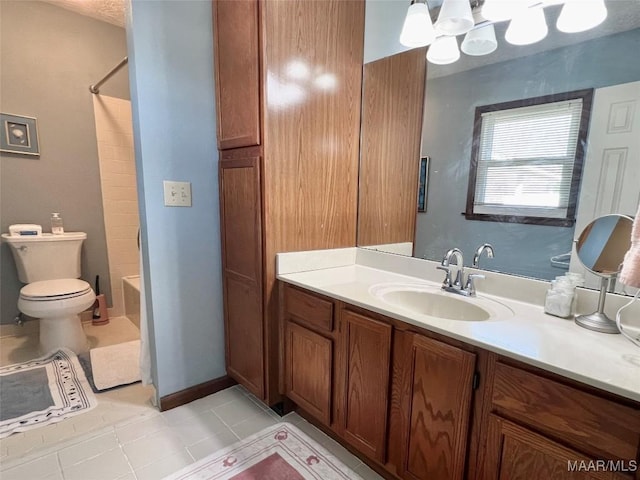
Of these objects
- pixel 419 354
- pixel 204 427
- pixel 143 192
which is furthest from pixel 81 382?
pixel 419 354

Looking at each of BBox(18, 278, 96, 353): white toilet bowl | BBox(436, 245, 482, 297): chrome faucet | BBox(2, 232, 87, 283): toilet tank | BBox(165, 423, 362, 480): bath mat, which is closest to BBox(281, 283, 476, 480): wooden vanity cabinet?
BBox(165, 423, 362, 480): bath mat

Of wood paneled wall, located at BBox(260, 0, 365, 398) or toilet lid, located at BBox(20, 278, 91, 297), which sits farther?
toilet lid, located at BBox(20, 278, 91, 297)

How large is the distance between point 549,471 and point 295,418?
1.16m

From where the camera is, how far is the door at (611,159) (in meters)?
1.01

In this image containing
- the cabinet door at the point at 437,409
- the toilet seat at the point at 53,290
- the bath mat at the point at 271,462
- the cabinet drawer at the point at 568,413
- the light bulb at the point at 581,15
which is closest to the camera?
the cabinet drawer at the point at 568,413

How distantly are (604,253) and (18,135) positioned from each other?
3506 mm

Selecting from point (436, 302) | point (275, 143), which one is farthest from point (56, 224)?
point (436, 302)

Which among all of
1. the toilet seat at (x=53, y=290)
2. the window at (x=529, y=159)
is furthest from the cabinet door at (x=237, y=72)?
the toilet seat at (x=53, y=290)

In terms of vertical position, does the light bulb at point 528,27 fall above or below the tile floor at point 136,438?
above

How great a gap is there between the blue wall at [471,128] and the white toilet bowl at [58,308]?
2273 millimetres

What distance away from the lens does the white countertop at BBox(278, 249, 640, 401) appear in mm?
697

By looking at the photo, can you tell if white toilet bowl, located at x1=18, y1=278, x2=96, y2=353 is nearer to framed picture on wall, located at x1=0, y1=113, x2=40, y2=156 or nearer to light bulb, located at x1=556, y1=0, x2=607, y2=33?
framed picture on wall, located at x1=0, y1=113, x2=40, y2=156

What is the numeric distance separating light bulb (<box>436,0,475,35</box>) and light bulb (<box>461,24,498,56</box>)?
6cm

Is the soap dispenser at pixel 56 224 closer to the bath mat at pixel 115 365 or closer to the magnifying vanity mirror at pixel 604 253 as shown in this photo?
the bath mat at pixel 115 365
